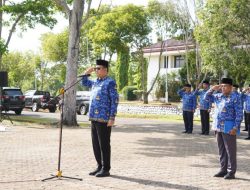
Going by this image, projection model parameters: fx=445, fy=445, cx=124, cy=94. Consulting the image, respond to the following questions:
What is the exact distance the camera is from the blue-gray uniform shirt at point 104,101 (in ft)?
26.2

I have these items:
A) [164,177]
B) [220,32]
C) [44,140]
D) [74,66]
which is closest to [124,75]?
[220,32]

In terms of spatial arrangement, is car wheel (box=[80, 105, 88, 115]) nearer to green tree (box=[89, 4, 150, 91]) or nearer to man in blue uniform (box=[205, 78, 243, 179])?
green tree (box=[89, 4, 150, 91])

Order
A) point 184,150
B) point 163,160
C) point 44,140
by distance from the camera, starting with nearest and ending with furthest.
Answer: point 163,160
point 184,150
point 44,140

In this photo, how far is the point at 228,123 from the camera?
815 centimetres

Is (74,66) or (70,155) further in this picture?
(74,66)

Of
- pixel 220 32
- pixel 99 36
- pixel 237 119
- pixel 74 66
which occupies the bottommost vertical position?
pixel 237 119

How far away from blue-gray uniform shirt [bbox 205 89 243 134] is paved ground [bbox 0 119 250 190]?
0.97 m

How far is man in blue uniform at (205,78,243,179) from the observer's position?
8094 millimetres

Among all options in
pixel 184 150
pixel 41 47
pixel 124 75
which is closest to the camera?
pixel 184 150

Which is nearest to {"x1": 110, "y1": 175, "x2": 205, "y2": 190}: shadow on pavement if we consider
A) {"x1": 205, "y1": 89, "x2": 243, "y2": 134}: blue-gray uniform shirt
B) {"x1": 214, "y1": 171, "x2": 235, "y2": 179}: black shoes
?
{"x1": 214, "y1": 171, "x2": 235, "y2": 179}: black shoes

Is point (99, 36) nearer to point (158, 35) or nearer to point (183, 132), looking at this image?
point (158, 35)

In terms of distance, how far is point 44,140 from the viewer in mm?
13664

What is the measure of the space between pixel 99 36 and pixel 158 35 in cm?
529

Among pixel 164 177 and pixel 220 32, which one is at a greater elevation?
pixel 220 32
